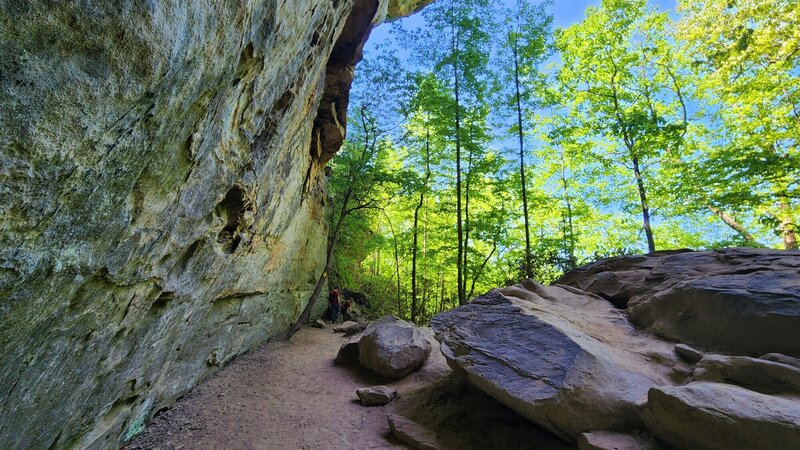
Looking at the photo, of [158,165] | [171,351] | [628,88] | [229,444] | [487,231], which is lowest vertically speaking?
[229,444]

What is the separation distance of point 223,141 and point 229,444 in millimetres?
4373

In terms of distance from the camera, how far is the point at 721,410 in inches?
122

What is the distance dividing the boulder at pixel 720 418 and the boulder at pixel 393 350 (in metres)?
4.41

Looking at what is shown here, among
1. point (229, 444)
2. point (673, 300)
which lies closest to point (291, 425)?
point (229, 444)

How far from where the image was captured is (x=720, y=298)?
187 inches

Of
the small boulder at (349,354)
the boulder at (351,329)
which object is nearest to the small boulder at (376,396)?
the small boulder at (349,354)

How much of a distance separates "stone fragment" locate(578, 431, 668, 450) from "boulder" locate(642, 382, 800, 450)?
108mm

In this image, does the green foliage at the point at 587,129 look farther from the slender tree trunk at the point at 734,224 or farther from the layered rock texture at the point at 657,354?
the layered rock texture at the point at 657,354

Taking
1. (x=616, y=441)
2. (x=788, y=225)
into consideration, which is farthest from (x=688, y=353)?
(x=788, y=225)

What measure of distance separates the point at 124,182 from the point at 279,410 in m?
4.92

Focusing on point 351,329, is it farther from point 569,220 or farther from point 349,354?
point 569,220

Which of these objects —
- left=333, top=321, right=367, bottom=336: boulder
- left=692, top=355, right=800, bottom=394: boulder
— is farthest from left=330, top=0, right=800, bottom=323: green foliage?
left=692, top=355, right=800, bottom=394: boulder

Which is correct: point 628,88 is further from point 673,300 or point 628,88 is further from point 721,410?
point 721,410

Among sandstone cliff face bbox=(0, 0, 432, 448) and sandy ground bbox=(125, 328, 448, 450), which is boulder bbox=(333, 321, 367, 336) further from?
sandstone cliff face bbox=(0, 0, 432, 448)
